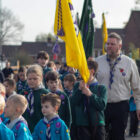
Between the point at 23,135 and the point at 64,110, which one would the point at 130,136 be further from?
the point at 23,135

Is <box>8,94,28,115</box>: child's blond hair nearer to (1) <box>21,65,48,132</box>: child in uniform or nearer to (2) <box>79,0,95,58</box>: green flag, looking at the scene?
(1) <box>21,65,48,132</box>: child in uniform

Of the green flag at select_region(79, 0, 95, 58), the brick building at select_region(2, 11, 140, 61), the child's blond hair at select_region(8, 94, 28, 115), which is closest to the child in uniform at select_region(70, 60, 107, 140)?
the child's blond hair at select_region(8, 94, 28, 115)

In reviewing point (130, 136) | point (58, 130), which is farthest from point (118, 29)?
point (58, 130)

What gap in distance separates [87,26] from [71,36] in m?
5.17

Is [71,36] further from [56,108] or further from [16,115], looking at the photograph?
[16,115]

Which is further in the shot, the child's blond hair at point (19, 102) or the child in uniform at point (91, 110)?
the child in uniform at point (91, 110)

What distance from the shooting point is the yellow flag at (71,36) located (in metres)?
6.33

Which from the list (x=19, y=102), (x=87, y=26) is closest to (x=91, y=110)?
(x=19, y=102)

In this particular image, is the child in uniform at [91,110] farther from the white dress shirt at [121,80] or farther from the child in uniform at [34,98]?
the child in uniform at [34,98]

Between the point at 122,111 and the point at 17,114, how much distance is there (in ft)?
7.35

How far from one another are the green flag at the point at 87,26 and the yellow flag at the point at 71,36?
447 cm

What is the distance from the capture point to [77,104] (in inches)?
271

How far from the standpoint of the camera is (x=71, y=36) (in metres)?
6.33

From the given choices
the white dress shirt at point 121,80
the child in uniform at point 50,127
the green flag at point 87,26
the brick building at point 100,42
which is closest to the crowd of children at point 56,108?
the child in uniform at point 50,127
